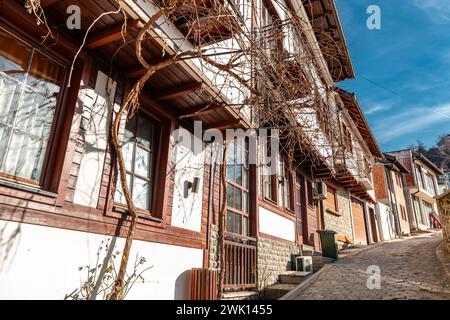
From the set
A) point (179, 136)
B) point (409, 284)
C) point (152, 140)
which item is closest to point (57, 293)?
point (152, 140)

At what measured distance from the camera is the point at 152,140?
4887 mm

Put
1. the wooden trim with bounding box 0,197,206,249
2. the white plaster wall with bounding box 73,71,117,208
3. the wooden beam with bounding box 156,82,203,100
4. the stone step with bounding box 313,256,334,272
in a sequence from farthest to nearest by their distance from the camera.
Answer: the stone step with bounding box 313,256,334,272 → the wooden beam with bounding box 156,82,203,100 → the white plaster wall with bounding box 73,71,117,208 → the wooden trim with bounding box 0,197,206,249

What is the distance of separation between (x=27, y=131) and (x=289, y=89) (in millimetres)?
3893

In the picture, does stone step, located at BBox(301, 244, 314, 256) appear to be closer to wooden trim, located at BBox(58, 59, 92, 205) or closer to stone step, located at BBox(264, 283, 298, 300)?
stone step, located at BBox(264, 283, 298, 300)

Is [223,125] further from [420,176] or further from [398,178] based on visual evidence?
[420,176]

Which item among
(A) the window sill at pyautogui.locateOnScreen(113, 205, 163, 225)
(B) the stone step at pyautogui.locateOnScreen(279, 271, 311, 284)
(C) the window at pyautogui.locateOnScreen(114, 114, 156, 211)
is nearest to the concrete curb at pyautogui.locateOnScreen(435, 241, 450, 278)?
(B) the stone step at pyautogui.locateOnScreen(279, 271, 311, 284)

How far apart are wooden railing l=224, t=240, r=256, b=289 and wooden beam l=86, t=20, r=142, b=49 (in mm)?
4055

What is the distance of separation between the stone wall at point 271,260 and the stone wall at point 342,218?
4.61 metres

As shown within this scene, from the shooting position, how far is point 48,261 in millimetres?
2936

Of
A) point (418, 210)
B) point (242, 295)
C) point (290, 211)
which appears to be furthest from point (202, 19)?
point (418, 210)

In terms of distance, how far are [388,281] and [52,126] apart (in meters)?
6.47

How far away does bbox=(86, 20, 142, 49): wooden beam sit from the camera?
336 cm

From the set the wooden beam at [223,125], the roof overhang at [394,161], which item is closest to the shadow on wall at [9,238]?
the wooden beam at [223,125]

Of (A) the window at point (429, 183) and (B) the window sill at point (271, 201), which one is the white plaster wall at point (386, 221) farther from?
(B) the window sill at point (271, 201)
